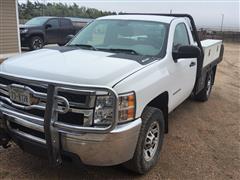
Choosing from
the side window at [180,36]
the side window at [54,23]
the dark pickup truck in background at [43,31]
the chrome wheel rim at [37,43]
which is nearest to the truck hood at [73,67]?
the side window at [180,36]

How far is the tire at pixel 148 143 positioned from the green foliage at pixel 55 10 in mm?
28617

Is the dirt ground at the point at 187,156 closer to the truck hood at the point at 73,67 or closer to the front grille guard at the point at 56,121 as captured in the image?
the front grille guard at the point at 56,121

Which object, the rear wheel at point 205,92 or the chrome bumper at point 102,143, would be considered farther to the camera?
the rear wheel at point 205,92

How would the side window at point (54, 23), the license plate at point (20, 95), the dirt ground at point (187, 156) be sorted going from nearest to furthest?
1. the license plate at point (20, 95)
2. the dirt ground at point (187, 156)
3. the side window at point (54, 23)

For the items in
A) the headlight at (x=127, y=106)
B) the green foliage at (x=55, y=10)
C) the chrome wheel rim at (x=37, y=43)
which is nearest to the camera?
the headlight at (x=127, y=106)

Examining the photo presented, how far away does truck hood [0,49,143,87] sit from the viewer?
10.2ft

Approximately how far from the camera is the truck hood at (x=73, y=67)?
3.11m

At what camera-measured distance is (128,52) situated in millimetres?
4305

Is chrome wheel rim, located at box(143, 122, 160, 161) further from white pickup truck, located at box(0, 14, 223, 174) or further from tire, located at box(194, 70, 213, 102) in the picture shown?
tire, located at box(194, 70, 213, 102)

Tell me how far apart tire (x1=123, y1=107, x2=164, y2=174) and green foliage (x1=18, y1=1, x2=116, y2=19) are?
28.6m

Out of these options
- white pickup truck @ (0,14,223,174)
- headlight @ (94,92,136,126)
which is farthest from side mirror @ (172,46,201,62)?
headlight @ (94,92,136,126)

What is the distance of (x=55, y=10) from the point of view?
Answer: 3984 centimetres

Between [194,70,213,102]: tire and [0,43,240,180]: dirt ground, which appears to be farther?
[194,70,213,102]: tire

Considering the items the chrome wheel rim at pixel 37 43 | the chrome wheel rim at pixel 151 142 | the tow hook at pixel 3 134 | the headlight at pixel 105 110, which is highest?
the headlight at pixel 105 110
